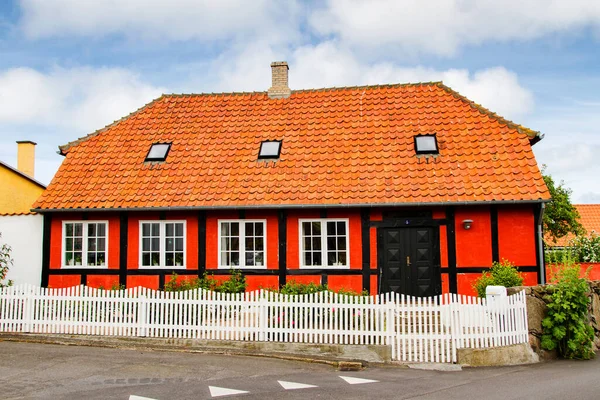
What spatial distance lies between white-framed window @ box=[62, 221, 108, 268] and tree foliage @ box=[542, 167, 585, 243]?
785 inches

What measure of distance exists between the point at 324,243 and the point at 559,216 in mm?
16881

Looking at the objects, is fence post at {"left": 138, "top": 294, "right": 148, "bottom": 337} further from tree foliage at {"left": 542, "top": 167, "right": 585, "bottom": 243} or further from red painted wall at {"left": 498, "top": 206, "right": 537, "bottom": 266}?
tree foliage at {"left": 542, "top": 167, "right": 585, "bottom": 243}

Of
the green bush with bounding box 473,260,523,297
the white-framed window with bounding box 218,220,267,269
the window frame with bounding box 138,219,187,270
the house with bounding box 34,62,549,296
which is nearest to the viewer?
the green bush with bounding box 473,260,523,297

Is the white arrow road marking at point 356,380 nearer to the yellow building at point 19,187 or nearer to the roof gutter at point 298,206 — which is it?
the roof gutter at point 298,206

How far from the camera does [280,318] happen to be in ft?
35.9

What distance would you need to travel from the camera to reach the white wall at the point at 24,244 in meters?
15.7

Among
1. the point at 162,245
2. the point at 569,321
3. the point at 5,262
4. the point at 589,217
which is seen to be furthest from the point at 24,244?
the point at 589,217

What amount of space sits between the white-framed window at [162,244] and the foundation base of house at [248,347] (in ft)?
13.1

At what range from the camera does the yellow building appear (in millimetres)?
20438

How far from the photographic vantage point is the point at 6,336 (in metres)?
11.8

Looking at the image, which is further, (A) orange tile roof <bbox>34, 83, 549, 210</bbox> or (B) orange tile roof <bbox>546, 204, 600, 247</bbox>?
(B) orange tile roof <bbox>546, 204, 600, 247</bbox>

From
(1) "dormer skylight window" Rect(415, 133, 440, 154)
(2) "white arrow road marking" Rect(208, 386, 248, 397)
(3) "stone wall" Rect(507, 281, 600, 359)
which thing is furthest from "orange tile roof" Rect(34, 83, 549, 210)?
(2) "white arrow road marking" Rect(208, 386, 248, 397)

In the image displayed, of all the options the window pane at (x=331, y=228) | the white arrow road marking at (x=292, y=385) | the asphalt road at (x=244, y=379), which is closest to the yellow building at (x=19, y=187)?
the window pane at (x=331, y=228)

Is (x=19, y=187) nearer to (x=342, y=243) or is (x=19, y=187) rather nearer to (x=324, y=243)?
(x=324, y=243)
